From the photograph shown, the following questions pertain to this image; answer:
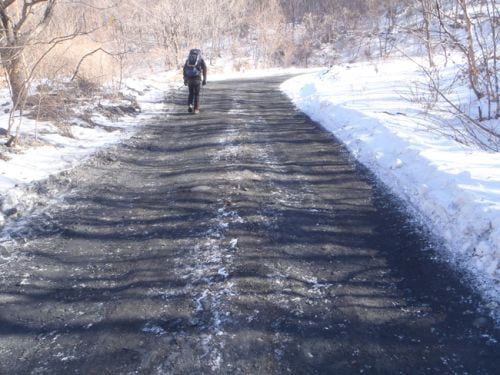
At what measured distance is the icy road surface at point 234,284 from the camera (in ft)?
8.74

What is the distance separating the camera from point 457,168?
16.8 ft

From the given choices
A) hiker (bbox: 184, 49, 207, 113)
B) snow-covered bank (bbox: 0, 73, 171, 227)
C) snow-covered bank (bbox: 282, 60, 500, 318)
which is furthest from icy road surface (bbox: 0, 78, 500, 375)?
hiker (bbox: 184, 49, 207, 113)

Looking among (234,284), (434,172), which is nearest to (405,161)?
(434,172)

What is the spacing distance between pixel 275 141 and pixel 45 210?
433 centimetres

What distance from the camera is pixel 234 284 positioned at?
11.2ft

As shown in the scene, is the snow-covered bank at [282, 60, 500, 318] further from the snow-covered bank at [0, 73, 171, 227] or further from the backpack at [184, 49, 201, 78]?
the snow-covered bank at [0, 73, 171, 227]

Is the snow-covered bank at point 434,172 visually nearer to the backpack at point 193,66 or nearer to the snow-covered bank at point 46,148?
the backpack at point 193,66

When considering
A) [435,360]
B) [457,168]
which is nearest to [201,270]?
[435,360]

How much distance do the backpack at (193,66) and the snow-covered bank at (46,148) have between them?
1.51 meters

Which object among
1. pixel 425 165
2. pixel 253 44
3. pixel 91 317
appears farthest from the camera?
pixel 253 44

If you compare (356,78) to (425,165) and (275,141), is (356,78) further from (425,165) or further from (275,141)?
(425,165)

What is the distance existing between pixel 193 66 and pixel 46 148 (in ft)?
15.4

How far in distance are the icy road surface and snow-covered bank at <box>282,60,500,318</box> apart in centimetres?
24

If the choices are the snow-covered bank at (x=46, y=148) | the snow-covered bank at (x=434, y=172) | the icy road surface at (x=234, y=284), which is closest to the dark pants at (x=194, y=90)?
the snow-covered bank at (x=46, y=148)
